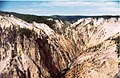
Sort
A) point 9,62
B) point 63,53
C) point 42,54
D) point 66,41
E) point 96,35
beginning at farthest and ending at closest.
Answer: point 96,35
point 66,41
point 63,53
point 42,54
point 9,62

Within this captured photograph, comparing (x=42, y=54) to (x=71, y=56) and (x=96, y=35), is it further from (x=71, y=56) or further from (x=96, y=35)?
(x=96, y=35)

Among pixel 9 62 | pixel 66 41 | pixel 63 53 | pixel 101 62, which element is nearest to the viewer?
pixel 101 62

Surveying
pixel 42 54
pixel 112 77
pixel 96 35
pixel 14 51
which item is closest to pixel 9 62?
pixel 14 51

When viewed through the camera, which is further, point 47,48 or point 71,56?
point 71,56

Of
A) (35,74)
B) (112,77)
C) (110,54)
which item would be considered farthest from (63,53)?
(112,77)

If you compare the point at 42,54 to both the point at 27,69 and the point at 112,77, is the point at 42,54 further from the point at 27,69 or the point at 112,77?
the point at 112,77

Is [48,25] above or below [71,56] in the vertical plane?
above
